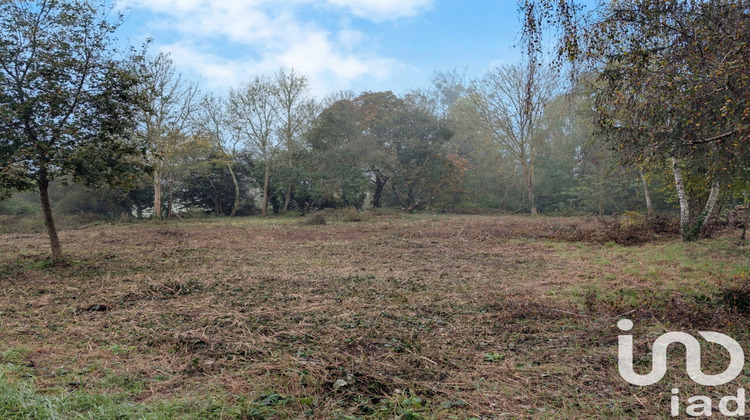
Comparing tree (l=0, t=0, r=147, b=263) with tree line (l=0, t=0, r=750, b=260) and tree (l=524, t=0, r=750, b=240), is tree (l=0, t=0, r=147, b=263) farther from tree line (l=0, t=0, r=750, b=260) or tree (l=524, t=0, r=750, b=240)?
tree (l=524, t=0, r=750, b=240)

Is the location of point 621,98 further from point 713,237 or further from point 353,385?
point 713,237

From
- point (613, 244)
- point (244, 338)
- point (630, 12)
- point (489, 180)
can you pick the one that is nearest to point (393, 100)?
point (489, 180)

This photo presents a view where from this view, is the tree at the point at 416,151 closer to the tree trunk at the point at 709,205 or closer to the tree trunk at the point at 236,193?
the tree trunk at the point at 236,193

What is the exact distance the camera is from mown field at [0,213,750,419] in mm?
2621

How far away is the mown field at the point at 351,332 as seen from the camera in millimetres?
2621

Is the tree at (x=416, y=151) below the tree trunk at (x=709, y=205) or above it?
above

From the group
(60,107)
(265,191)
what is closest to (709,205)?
(60,107)

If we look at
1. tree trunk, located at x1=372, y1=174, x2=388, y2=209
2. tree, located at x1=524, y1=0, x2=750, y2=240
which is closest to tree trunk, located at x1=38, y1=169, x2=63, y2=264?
tree, located at x1=524, y1=0, x2=750, y2=240

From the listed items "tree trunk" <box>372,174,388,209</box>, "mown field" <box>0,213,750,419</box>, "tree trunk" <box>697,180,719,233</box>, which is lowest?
"mown field" <box>0,213,750,419</box>

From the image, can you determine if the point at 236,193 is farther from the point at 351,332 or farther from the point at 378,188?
the point at 351,332

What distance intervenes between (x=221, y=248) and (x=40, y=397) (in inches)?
328

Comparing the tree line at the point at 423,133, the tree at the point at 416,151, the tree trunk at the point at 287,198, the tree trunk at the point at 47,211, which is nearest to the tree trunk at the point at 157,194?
the tree line at the point at 423,133

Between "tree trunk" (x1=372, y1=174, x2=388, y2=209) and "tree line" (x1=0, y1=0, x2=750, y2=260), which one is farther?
"tree trunk" (x1=372, y1=174, x2=388, y2=209)

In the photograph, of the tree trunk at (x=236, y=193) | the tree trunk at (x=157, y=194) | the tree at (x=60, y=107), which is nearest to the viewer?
the tree at (x=60, y=107)
